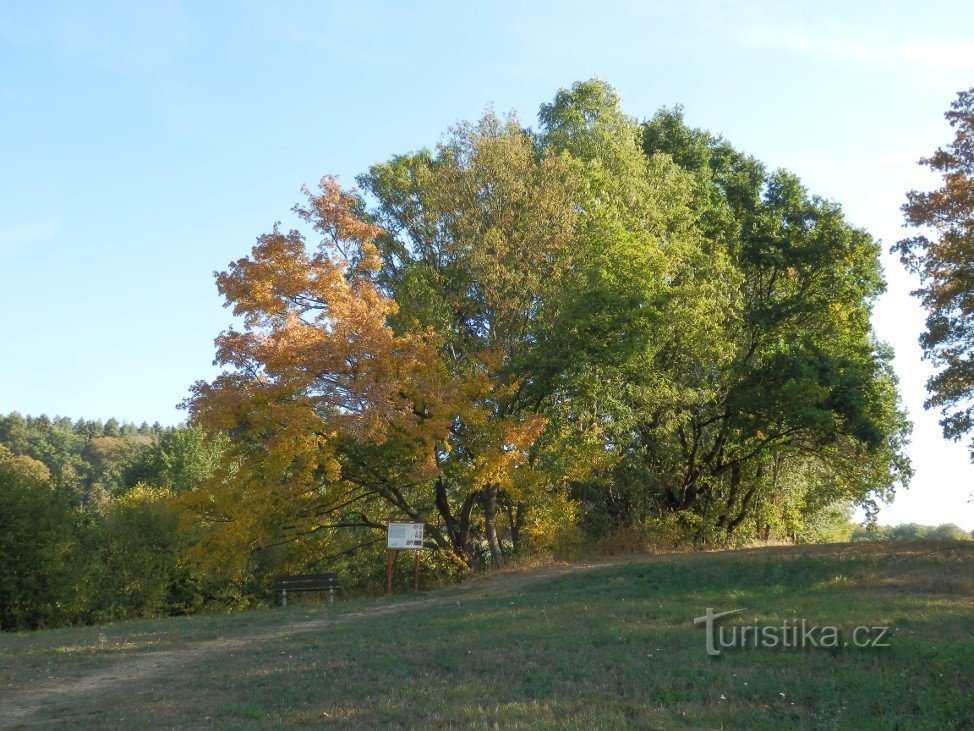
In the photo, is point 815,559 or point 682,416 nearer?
point 815,559

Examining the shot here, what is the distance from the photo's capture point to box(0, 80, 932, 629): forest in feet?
76.4

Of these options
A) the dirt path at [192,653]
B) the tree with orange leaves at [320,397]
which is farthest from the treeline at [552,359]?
the dirt path at [192,653]

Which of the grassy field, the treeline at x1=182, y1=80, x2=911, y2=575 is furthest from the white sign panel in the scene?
the grassy field

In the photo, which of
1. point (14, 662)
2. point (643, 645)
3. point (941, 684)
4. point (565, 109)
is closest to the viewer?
point (941, 684)

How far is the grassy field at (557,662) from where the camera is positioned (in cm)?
852

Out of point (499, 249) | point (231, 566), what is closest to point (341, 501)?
point (231, 566)

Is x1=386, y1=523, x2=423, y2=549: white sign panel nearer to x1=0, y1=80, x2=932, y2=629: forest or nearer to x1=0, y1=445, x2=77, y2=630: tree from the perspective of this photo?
x1=0, y1=80, x2=932, y2=629: forest

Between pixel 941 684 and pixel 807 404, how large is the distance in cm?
1868

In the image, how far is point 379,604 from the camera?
66.9 feet

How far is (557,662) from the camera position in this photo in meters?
10.8

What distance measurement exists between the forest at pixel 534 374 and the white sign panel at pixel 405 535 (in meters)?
1.54

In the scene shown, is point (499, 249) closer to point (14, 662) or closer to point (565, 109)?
point (565, 109)

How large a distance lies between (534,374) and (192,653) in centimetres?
1520

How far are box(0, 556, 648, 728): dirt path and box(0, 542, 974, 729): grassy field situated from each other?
0.06 m
